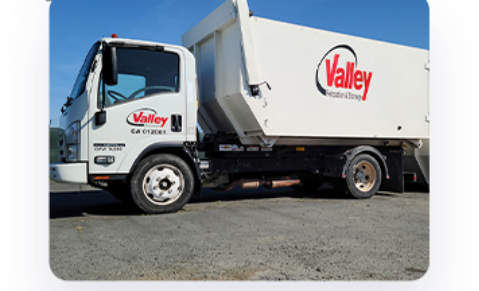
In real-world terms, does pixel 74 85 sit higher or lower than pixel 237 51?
lower

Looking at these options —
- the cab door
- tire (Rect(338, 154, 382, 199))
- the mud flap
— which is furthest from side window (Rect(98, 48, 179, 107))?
the mud flap

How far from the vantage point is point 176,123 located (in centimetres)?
621

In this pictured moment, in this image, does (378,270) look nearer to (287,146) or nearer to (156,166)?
(156,166)

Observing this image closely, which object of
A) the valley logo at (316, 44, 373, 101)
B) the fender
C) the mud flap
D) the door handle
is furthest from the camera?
the mud flap

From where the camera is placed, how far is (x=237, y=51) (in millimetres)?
6531

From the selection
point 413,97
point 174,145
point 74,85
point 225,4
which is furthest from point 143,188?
point 413,97

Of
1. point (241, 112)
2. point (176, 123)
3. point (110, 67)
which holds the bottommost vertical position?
point (176, 123)

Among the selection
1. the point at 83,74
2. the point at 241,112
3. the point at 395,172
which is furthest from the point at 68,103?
the point at 395,172

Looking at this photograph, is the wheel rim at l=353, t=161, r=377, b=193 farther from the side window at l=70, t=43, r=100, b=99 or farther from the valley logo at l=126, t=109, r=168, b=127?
the side window at l=70, t=43, r=100, b=99

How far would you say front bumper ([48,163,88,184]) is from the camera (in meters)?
5.48

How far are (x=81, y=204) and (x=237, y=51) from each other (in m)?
4.22

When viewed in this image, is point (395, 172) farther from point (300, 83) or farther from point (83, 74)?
point (83, 74)

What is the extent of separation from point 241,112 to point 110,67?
2.40m

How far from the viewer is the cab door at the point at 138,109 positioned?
224 inches
